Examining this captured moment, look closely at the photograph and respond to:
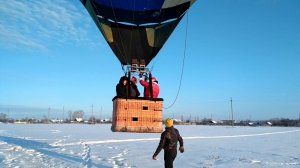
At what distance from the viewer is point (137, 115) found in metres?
6.43

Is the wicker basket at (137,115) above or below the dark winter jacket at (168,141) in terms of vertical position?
above

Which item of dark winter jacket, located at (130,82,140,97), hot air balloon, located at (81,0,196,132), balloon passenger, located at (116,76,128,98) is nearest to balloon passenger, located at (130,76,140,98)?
dark winter jacket, located at (130,82,140,97)

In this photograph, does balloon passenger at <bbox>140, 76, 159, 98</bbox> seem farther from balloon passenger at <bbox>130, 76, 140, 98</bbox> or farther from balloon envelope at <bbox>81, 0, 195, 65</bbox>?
balloon envelope at <bbox>81, 0, 195, 65</bbox>

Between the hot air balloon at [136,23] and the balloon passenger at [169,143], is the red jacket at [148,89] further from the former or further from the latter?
the balloon passenger at [169,143]

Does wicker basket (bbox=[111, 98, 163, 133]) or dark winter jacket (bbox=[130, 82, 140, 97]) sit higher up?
dark winter jacket (bbox=[130, 82, 140, 97])

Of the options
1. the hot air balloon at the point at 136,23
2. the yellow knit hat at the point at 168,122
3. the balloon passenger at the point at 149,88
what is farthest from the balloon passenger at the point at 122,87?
the yellow knit hat at the point at 168,122

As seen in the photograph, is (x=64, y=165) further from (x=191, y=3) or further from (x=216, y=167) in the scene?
(x=191, y=3)

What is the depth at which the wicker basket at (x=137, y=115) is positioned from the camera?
6.35m

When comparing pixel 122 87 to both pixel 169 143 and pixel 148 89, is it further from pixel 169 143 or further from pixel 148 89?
pixel 169 143

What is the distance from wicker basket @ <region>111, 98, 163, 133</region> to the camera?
635 centimetres

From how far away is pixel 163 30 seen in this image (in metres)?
8.15

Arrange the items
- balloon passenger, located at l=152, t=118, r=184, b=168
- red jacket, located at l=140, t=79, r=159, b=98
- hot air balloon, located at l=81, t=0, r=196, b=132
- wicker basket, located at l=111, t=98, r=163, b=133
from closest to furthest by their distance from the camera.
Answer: balloon passenger, located at l=152, t=118, r=184, b=168 → wicker basket, located at l=111, t=98, r=163, b=133 → red jacket, located at l=140, t=79, r=159, b=98 → hot air balloon, located at l=81, t=0, r=196, b=132

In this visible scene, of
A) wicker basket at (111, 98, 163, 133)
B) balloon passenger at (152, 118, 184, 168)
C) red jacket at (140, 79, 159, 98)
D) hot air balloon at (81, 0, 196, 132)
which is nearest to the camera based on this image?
balloon passenger at (152, 118, 184, 168)

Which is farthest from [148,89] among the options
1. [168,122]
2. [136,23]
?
[136,23]
